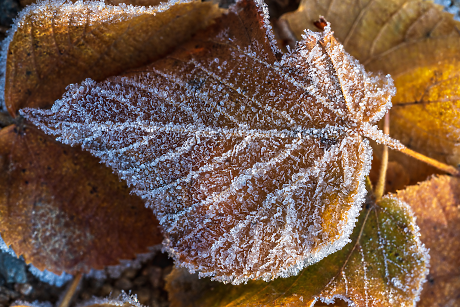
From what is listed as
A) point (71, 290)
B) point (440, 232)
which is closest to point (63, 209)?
point (71, 290)

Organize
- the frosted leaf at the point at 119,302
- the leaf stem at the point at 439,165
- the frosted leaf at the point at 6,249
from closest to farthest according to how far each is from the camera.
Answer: the frosted leaf at the point at 119,302, the frosted leaf at the point at 6,249, the leaf stem at the point at 439,165

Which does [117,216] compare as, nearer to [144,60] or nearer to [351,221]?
[144,60]

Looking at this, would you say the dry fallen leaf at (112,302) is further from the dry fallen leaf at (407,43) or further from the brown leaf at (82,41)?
the dry fallen leaf at (407,43)

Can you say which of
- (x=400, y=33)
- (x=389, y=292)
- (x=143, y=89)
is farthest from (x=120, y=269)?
(x=400, y=33)

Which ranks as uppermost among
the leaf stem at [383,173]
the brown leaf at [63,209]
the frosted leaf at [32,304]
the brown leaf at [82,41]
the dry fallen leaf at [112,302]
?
the brown leaf at [82,41]

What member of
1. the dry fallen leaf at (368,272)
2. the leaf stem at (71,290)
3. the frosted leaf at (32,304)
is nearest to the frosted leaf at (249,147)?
the dry fallen leaf at (368,272)

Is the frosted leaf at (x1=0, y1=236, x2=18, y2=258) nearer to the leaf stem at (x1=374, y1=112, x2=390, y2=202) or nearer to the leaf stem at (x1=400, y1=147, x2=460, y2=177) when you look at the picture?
the leaf stem at (x1=374, y1=112, x2=390, y2=202)
